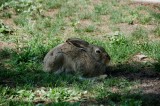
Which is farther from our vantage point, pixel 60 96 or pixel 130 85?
pixel 130 85

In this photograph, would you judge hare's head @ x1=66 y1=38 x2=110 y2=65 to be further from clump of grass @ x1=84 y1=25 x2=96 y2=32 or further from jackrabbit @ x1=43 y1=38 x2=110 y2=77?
clump of grass @ x1=84 y1=25 x2=96 y2=32

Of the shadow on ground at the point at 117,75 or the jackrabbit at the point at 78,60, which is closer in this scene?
the shadow on ground at the point at 117,75

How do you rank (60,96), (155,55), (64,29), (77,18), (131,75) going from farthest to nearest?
(77,18) < (64,29) < (155,55) < (131,75) < (60,96)

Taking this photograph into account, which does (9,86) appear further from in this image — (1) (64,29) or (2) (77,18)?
(2) (77,18)

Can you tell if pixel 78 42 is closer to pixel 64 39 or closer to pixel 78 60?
pixel 78 60

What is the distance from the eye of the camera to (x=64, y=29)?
11.1 m

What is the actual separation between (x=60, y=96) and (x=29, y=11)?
6.32m

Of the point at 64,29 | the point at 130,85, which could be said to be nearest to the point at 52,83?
the point at 130,85

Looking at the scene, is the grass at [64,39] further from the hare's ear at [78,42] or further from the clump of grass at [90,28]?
the hare's ear at [78,42]

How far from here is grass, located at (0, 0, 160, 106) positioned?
6.50m

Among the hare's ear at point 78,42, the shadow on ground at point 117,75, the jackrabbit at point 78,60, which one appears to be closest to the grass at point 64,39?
the shadow on ground at point 117,75

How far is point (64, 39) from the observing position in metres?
10.2

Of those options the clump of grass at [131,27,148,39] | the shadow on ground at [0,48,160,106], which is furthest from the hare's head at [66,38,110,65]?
the clump of grass at [131,27,148,39]

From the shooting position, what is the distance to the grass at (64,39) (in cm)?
650
